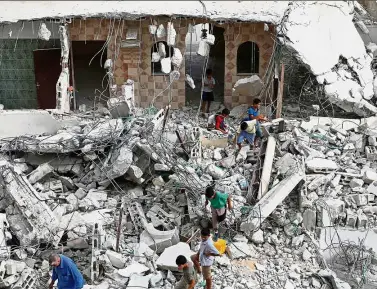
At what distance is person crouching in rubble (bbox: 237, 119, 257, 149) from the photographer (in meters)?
14.9

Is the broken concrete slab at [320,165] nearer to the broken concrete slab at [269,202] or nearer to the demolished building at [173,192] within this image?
Result: the demolished building at [173,192]

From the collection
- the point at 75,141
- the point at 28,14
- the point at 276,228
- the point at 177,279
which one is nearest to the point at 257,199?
the point at 276,228

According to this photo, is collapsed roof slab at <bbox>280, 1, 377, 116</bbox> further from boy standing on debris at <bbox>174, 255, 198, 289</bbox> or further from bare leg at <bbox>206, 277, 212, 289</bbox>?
boy standing on debris at <bbox>174, 255, 198, 289</bbox>

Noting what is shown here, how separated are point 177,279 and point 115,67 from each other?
849 cm

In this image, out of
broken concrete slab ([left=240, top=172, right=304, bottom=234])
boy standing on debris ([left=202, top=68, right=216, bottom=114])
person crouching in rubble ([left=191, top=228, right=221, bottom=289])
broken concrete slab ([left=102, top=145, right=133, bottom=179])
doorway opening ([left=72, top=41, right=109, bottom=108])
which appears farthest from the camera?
doorway opening ([left=72, top=41, right=109, bottom=108])

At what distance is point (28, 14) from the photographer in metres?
18.0

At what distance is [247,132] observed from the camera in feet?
49.5

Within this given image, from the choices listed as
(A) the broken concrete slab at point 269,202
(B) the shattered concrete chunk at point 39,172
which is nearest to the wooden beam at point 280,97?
(A) the broken concrete slab at point 269,202

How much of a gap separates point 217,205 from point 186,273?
6.98 feet

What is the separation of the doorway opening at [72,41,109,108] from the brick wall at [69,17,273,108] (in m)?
1.10

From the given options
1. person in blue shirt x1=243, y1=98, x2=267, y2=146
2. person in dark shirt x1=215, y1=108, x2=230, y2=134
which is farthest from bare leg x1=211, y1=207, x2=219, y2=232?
person in dark shirt x1=215, y1=108, x2=230, y2=134

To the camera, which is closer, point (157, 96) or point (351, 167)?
point (351, 167)

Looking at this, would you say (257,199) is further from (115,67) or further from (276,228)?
(115,67)

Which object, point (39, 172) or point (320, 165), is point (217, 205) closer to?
point (320, 165)
